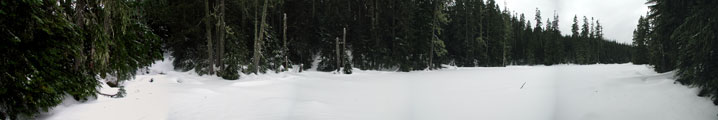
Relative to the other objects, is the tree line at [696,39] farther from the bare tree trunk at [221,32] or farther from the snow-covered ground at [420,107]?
the bare tree trunk at [221,32]

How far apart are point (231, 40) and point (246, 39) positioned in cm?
331

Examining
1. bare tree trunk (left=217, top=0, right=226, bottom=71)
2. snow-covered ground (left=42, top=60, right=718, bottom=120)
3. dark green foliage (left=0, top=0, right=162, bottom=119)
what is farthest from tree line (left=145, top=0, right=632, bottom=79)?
snow-covered ground (left=42, top=60, right=718, bottom=120)

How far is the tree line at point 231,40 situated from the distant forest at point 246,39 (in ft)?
0.08

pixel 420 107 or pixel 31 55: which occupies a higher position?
pixel 31 55

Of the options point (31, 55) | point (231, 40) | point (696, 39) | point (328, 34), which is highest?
point (328, 34)

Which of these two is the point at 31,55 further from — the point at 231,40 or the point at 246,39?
the point at 246,39

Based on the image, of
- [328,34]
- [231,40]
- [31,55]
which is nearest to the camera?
[31,55]

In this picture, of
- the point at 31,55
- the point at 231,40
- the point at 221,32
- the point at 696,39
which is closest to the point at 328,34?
the point at 231,40

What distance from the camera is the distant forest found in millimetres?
4324

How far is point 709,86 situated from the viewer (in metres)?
7.18

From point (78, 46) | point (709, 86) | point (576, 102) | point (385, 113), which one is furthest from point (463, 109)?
point (78, 46)

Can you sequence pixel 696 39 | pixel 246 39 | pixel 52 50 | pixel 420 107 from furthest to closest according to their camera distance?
pixel 246 39
pixel 420 107
pixel 696 39
pixel 52 50

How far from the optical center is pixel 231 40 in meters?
16.7

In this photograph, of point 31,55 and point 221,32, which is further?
point 221,32
